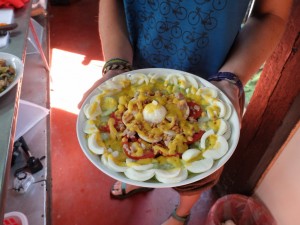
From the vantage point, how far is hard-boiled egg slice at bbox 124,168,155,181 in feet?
2.21

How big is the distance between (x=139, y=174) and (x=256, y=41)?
1.76ft

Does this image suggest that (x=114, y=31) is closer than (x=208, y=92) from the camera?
No

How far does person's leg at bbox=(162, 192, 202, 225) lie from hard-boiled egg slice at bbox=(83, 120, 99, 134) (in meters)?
0.41

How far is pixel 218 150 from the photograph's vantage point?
2.35 feet

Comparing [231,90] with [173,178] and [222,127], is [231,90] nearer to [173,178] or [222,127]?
[222,127]

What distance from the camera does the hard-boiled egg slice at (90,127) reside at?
2.47ft

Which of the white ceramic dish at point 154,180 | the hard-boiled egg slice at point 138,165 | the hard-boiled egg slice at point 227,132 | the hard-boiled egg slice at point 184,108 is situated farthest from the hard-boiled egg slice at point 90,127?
the hard-boiled egg slice at point 227,132

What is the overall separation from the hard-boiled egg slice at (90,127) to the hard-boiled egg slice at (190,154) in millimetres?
239

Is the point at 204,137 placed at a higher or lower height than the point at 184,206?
higher

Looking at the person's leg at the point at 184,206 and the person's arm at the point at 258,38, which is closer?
the person's arm at the point at 258,38

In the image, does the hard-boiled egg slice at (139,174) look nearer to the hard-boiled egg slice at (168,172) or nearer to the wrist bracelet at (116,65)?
the hard-boiled egg slice at (168,172)

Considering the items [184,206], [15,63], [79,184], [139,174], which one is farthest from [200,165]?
[79,184]

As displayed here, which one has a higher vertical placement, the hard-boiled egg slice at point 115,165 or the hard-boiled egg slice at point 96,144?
the hard-boiled egg slice at point 96,144

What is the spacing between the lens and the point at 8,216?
106 centimetres
